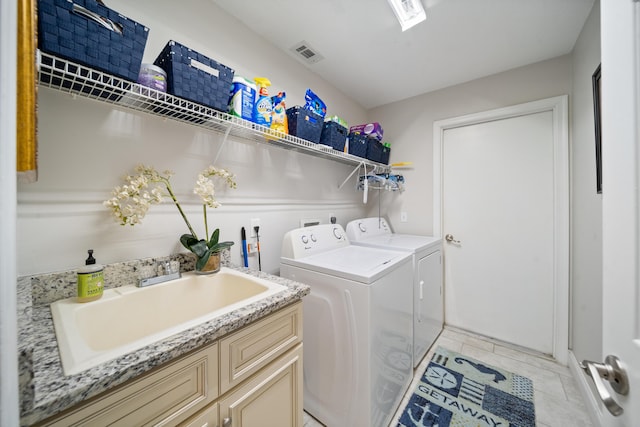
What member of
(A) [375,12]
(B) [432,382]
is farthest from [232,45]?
(B) [432,382]

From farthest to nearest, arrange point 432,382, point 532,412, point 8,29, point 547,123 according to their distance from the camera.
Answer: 1. point 547,123
2. point 432,382
3. point 532,412
4. point 8,29

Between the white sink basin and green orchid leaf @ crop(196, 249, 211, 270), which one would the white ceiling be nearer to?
green orchid leaf @ crop(196, 249, 211, 270)

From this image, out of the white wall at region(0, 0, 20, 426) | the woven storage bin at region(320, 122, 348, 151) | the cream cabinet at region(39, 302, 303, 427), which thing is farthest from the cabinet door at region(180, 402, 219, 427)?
the woven storage bin at region(320, 122, 348, 151)

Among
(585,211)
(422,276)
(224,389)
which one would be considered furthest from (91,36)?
(585,211)

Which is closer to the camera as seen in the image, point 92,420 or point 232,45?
point 92,420

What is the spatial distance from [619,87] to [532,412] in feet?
6.38

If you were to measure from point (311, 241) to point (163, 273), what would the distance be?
88 centimetres

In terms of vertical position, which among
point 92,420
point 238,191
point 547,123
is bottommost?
point 92,420

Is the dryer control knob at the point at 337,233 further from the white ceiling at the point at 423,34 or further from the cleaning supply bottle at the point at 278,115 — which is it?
the white ceiling at the point at 423,34

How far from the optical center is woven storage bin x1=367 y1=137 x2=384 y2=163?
7.48ft

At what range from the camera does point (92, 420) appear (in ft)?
1.66

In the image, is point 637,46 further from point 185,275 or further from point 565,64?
point 565,64

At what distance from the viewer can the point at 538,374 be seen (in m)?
1.81

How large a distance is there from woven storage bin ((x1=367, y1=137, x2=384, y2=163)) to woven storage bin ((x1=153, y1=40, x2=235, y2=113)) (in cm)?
147
